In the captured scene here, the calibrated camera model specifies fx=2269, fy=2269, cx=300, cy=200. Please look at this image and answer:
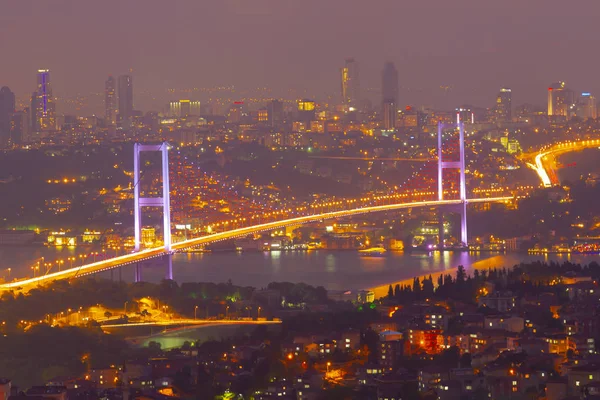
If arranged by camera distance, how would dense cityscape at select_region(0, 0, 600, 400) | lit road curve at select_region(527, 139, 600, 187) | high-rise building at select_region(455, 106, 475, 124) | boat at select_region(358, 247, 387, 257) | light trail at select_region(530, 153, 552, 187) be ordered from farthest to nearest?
high-rise building at select_region(455, 106, 475, 124) < lit road curve at select_region(527, 139, 600, 187) < light trail at select_region(530, 153, 552, 187) < boat at select_region(358, 247, 387, 257) < dense cityscape at select_region(0, 0, 600, 400)

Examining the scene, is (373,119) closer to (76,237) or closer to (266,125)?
(266,125)

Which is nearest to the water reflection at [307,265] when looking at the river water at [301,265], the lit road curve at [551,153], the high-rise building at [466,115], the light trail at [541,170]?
the river water at [301,265]

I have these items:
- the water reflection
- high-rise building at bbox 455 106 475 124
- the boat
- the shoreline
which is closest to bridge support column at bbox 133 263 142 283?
the water reflection

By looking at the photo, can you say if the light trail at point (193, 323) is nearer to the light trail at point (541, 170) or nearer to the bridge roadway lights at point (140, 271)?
the bridge roadway lights at point (140, 271)

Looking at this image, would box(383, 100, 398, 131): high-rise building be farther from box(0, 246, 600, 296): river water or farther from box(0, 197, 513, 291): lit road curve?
box(0, 246, 600, 296): river water

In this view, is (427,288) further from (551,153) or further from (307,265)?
(551,153)

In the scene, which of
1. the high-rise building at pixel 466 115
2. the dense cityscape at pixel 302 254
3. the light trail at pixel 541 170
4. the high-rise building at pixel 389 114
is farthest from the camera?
the high-rise building at pixel 466 115
